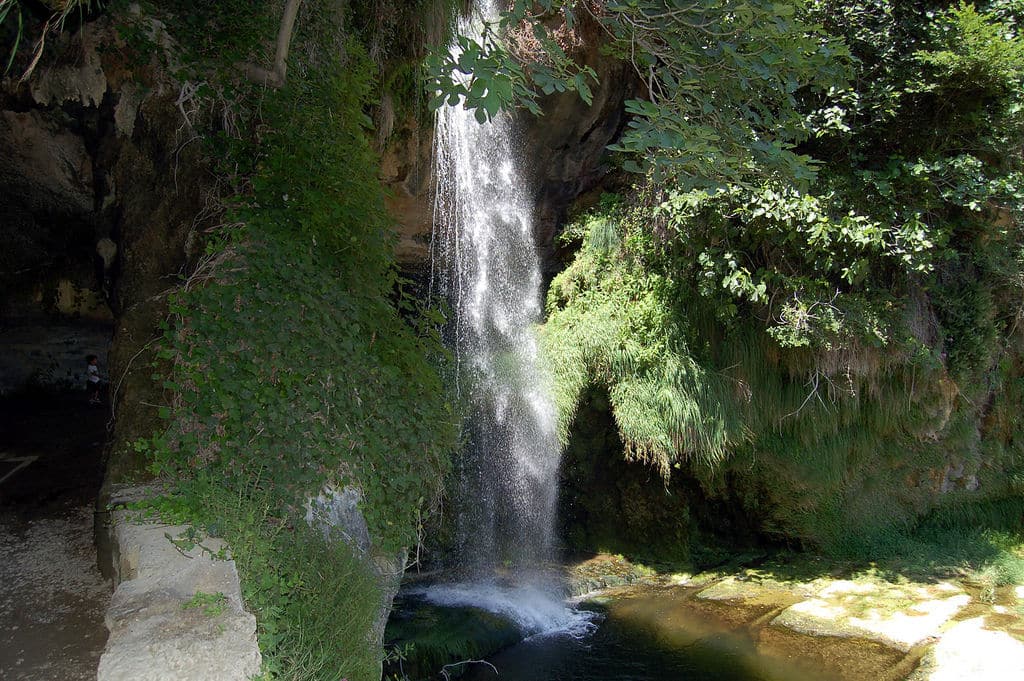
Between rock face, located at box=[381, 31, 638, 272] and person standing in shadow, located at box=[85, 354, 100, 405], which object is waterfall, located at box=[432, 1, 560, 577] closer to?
rock face, located at box=[381, 31, 638, 272]

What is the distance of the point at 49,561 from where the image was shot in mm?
4453

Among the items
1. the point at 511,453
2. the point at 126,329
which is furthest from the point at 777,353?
the point at 126,329

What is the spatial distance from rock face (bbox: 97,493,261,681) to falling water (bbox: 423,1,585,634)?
15.6 ft

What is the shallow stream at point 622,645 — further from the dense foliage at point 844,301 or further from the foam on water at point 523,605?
the dense foliage at point 844,301

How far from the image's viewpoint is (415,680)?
555 cm

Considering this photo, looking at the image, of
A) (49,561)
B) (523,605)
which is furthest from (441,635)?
(49,561)

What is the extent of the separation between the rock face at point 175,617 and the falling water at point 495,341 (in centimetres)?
474

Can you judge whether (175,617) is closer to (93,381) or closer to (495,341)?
(495,341)

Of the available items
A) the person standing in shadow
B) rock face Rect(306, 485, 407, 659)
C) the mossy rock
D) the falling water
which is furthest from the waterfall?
the person standing in shadow

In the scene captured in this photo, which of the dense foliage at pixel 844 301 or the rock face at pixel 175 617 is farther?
the dense foliage at pixel 844 301

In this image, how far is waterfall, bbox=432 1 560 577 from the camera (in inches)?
326

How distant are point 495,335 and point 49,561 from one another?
5488 mm

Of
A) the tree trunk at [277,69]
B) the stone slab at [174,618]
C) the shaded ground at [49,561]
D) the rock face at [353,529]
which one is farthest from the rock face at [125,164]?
the rock face at [353,529]

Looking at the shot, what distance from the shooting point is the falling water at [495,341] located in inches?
325
